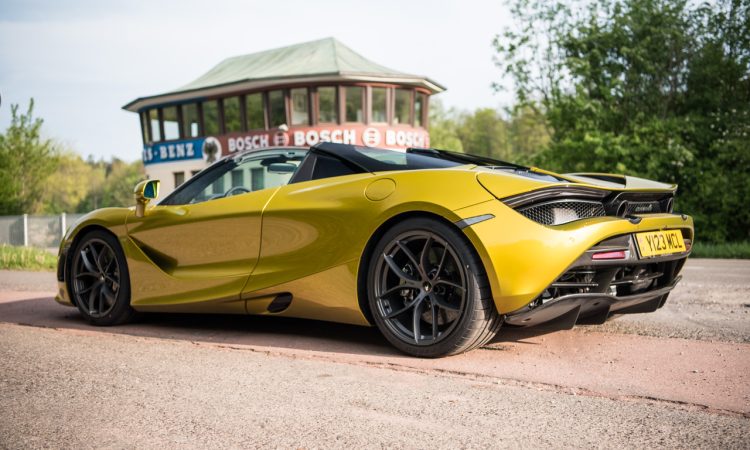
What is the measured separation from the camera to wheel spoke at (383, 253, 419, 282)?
3799mm

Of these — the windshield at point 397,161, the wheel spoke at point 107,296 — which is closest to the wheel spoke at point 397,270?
the windshield at point 397,161

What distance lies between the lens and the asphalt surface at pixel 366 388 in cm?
257

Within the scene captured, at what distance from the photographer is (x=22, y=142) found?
42625 mm

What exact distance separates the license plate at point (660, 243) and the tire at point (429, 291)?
87 cm

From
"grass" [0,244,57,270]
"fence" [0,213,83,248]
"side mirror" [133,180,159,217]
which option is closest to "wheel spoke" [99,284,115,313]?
"side mirror" [133,180,159,217]

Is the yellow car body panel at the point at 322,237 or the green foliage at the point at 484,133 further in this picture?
the green foliage at the point at 484,133

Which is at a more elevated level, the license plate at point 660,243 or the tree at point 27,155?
the tree at point 27,155

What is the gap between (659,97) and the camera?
21578 millimetres

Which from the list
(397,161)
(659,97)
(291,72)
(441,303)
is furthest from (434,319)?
(291,72)

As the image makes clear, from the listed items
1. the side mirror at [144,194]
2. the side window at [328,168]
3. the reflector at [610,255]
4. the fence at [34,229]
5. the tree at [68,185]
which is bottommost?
the fence at [34,229]

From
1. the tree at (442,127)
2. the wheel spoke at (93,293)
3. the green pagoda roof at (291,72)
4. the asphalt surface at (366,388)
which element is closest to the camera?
the asphalt surface at (366,388)

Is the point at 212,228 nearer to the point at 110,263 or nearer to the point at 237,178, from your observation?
the point at 237,178

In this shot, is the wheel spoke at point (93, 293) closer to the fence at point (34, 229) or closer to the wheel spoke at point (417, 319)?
the wheel spoke at point (417, 319)

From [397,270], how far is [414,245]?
0.17 metres
